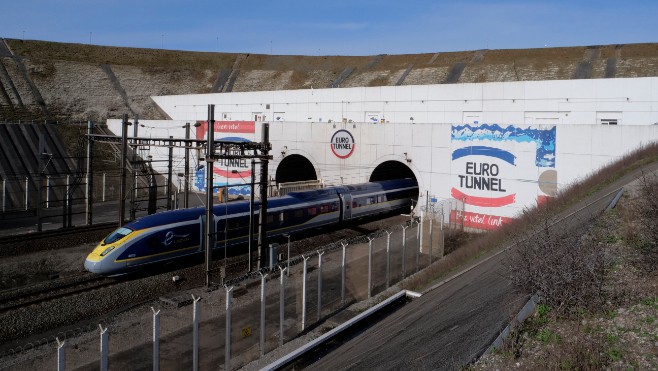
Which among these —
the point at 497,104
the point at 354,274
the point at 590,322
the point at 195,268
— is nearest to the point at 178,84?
the point at 497,104

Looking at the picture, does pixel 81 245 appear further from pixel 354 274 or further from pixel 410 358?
pixel 410 358

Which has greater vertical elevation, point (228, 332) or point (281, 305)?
point (281, 305)

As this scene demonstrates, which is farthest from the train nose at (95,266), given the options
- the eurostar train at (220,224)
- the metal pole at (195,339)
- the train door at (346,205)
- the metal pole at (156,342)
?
the train door at (346,205)

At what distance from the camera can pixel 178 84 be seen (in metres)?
60.0

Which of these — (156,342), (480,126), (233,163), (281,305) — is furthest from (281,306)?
(233,163)

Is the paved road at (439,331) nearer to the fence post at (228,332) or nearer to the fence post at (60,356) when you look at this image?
the fence post at (228,332)

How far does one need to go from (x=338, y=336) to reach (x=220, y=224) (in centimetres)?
1019

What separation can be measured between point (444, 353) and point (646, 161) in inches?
655

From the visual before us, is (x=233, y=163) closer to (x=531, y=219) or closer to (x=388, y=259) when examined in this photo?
(x=388, y=259)

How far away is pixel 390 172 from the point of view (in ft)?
123

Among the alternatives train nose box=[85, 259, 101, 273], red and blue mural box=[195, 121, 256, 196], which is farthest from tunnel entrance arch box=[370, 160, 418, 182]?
train nose box=[85, 259, 101, 273]

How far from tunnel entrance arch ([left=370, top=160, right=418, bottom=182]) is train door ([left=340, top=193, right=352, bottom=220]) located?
303 inches

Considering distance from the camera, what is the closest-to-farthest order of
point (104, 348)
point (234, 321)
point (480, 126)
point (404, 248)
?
point (104, 348) < point (234, 321) < point (404, 248) < point (480, 126)

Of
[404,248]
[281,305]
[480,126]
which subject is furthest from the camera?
[480,126]
